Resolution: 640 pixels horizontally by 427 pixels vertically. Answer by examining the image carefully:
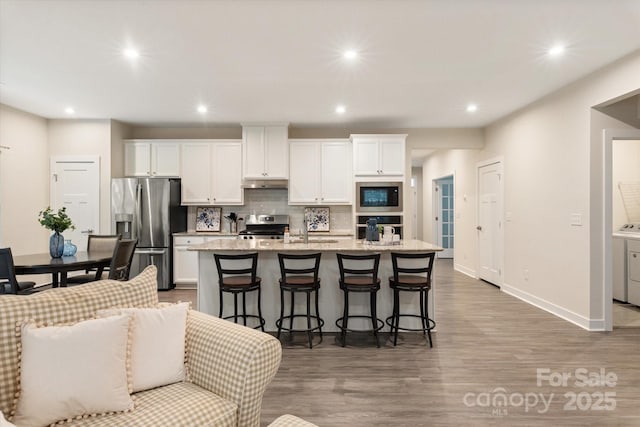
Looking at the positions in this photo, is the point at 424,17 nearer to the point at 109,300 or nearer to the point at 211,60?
the point at 211,60

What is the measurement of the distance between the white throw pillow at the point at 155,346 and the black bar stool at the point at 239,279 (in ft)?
5.23

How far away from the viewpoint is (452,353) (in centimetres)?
323

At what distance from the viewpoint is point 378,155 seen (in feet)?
19.0

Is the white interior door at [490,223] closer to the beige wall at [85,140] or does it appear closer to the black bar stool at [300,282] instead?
the black bar stool at [300,282]

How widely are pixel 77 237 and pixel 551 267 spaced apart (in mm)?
6772

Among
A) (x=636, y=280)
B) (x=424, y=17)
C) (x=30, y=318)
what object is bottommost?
(x=636, y=280)

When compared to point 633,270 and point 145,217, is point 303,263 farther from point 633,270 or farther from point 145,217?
point 633,270

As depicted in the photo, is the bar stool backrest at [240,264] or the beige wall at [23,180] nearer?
the bar stool backrest at [240,264]

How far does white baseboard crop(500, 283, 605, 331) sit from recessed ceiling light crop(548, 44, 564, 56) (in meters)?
2.73

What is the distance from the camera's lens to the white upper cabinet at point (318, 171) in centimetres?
600

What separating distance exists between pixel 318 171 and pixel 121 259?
127 inches

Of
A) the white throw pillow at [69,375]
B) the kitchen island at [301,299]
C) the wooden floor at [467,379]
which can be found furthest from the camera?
the kitchen island at [301,299]

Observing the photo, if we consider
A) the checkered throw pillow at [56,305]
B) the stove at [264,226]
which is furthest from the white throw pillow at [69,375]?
the stove at [264,226]

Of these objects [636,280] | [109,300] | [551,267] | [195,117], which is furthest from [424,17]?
[636,280]
